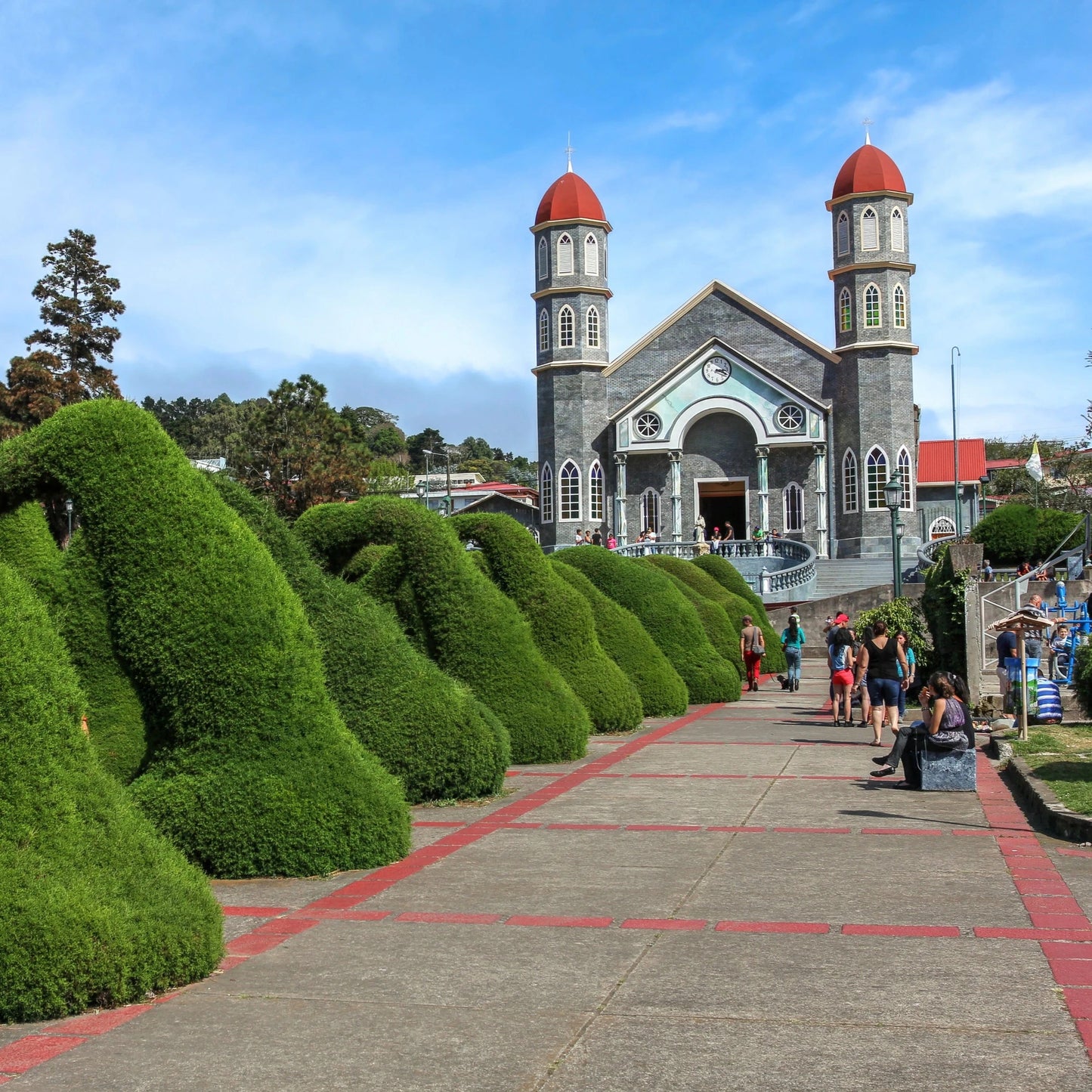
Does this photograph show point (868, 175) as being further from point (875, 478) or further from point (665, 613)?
point (665, 613)

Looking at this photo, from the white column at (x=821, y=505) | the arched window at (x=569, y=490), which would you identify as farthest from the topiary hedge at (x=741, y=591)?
the arched window at (x=569, y=490)

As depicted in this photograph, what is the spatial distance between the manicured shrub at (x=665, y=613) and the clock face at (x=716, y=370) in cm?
2816

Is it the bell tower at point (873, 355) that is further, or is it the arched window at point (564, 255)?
the arched window at point (564, 255)

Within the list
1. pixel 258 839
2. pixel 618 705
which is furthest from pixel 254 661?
pixel 618 705

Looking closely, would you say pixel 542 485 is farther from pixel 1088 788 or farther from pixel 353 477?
pixel 1088 788

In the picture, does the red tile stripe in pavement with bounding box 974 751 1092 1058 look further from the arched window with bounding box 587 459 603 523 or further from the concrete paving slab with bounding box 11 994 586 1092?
the arched window with bounding box 587 459 603 523

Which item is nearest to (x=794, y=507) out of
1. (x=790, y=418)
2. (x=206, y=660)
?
(x=790, y=418)

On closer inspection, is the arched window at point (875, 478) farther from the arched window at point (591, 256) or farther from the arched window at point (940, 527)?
the arched window at point (591, 256)

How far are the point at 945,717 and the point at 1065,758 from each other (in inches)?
84.7

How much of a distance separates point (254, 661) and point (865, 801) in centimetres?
590

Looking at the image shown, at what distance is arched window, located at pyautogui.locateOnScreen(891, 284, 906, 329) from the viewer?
4662 centimetres

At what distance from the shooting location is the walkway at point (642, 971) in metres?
4.76

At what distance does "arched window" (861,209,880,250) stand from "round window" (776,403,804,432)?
6302 mm

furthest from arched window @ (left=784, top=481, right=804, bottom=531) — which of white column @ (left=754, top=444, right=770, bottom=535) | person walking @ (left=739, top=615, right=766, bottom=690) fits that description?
person walking @ (left=739, top=615, right=766, bottom=690)
